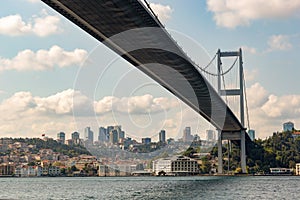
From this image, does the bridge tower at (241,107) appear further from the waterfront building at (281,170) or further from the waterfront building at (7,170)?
the waterfront building at (7,170)

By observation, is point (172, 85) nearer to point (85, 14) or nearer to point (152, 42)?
point (152, 42)

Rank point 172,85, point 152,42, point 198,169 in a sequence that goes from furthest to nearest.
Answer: point 198,169, point 172,85, point 152,42

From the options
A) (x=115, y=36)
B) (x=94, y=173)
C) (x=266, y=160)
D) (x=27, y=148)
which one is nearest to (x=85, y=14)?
(x=115, y=36)

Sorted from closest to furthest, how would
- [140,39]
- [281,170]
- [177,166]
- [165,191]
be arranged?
[140,39], [165,191], [281,170], [177,166]

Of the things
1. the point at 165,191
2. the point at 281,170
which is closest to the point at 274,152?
the point at 281,170

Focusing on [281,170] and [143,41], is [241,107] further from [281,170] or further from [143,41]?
[143,41]

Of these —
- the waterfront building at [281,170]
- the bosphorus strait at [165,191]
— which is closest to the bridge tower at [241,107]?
the bosphorus strait at [165,191]

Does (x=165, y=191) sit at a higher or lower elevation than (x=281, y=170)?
lower
